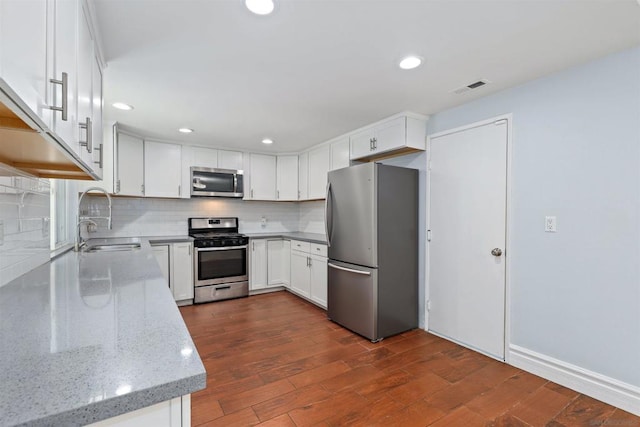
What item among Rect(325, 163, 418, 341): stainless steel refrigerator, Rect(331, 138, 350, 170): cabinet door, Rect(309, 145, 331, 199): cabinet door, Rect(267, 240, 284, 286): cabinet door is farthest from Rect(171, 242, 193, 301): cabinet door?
Rect(331, 138, 350, 170): cabinet door

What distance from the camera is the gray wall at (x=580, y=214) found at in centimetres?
189

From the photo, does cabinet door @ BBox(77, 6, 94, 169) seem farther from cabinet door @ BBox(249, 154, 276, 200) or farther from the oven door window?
cabinet door @ BBox(249, 154, 276, 200)

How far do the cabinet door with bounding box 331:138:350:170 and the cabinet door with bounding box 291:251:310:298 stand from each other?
4.34 ft

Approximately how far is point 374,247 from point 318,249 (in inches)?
46.4

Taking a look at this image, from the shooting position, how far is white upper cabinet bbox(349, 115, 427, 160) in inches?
119

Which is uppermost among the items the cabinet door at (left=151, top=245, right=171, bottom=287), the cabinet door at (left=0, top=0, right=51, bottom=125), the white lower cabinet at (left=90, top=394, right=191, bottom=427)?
the cabinet door at (left=0, top=0, right=51, bottom=125)

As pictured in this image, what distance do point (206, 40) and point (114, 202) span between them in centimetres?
318

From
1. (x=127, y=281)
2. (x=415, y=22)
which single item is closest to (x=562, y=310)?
(x=415, y=22)

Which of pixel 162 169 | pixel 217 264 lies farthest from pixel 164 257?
pixel 162 169

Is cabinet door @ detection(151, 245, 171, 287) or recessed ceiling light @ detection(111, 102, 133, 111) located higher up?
recessed ceiling light @ detection(111, 102, 133, 111)

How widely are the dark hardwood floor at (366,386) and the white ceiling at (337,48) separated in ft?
7.37

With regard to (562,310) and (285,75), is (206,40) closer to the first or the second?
(285,75)

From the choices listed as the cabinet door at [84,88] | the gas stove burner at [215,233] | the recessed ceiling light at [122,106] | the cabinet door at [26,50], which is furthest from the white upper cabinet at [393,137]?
the cabinet door at [26,50]

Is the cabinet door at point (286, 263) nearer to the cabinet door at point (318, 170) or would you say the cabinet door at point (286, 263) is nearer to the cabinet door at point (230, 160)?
the cabinet door at point (318, 170)
